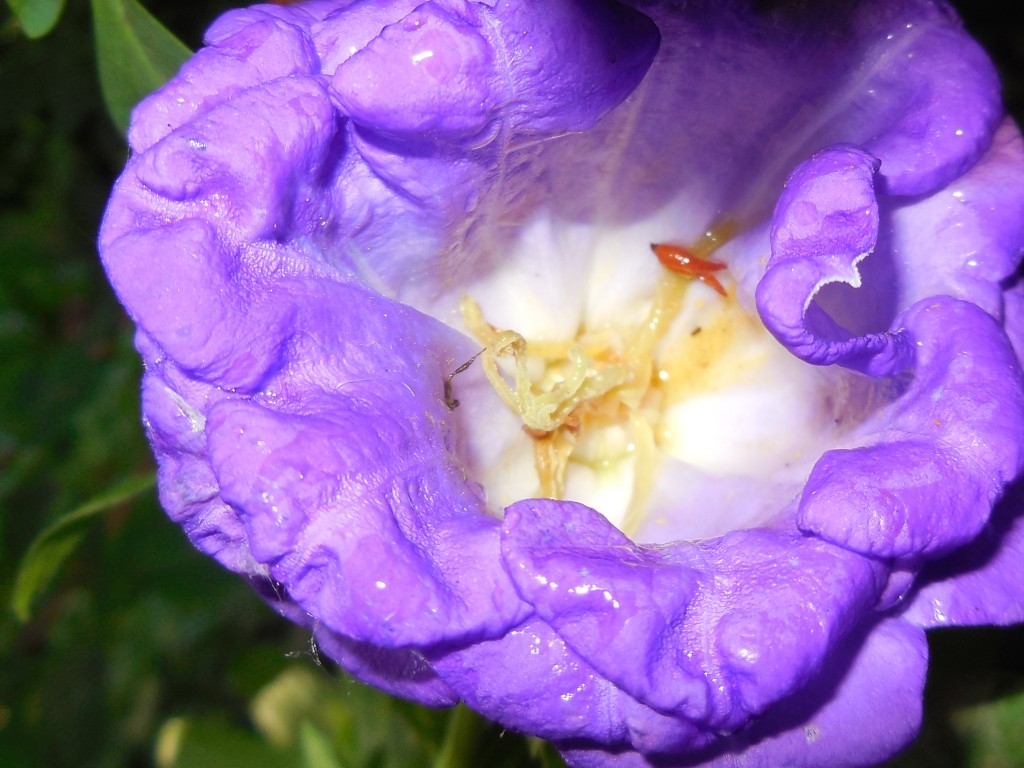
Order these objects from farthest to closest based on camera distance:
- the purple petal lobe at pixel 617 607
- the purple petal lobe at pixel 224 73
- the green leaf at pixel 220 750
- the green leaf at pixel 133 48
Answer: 1. the green leaf at pixel 220 750
2. the green leaf at pixel 133 48
3. the purple petal lobe at pixel 224 73
4. the purple petal lobe at pixel 617 607

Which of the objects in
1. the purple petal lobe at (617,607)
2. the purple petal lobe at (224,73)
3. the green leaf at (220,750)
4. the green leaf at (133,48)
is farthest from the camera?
the green leaf at (220,750)

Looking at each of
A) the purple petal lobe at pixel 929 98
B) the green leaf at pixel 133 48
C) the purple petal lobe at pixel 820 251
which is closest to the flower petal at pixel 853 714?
the purple petal lobe at pixel 820 251

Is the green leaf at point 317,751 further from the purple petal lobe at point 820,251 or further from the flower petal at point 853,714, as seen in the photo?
the purple petal lobe at point 820,251

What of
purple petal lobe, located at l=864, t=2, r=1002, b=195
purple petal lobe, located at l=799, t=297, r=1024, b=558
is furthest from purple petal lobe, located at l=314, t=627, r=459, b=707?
purple petal lobe, located at l=864, t=2, r=1002, b=195

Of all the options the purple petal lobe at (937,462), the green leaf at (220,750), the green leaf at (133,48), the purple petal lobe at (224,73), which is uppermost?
the purple petal lobe at (224,73)

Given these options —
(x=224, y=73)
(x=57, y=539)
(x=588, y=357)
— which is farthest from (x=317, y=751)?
(x=224, y=73)

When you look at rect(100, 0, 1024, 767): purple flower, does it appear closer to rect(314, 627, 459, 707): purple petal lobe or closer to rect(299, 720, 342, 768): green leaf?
rect(314, 627, 459, 707): purple petal lobe
